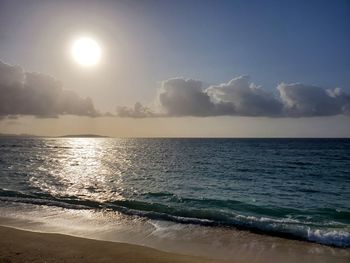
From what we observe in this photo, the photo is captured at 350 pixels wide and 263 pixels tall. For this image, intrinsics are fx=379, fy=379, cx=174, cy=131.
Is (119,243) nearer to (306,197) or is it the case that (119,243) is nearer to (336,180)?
(306,197)

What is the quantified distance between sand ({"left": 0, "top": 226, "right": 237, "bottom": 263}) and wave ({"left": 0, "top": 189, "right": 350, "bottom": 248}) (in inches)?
235

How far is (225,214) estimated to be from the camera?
830 inches

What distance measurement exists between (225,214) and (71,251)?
10.2 m

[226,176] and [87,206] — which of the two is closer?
[87,206]

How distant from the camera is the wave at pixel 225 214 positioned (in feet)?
57.0

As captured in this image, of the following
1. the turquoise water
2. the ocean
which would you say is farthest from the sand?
the turquoise water

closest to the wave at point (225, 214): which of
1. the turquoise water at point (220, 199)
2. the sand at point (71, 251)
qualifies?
the turquoise water at point (220, 199)

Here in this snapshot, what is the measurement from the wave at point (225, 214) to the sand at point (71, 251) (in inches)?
235

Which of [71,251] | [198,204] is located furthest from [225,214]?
[71,251]

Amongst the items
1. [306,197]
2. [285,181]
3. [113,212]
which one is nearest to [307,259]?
[113,212]

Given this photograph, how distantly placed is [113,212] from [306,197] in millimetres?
15461

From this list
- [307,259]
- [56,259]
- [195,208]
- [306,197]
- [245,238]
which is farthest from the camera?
[306,197]

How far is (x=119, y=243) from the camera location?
14.7 m

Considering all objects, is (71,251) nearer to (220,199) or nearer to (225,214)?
(225,214)
